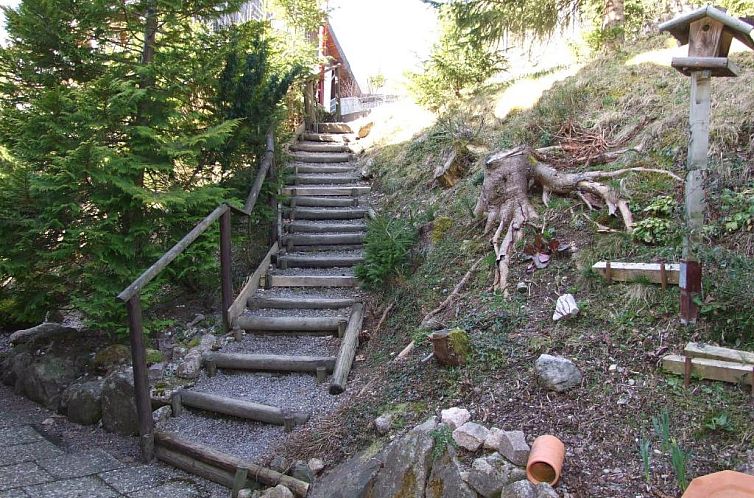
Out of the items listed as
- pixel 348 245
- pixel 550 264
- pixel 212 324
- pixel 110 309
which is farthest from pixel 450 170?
pixel 110 309

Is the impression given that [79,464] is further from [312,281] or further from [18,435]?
[312,281]

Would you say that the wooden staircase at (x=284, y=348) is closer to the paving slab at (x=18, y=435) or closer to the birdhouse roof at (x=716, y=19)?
the paving slab at (x=18, y=435)

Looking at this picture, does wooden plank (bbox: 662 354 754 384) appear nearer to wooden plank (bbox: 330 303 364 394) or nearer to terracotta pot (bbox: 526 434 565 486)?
terracotta pot (bbox: 526 434 565 486)

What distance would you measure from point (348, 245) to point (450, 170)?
5.39ft

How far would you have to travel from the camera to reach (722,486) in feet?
7.48

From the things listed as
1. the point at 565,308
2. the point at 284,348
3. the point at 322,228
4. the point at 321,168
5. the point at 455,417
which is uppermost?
the point at 321,168

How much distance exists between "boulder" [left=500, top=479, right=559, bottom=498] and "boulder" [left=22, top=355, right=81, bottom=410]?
169 inches

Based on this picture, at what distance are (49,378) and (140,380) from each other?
161 cm

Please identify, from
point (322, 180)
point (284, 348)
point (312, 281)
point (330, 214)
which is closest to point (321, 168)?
point (322, 180)

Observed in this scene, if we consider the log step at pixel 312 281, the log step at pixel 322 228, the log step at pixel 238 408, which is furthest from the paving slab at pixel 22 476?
the log step at pixel 322 228

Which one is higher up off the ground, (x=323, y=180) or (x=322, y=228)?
(x=323, y=180)

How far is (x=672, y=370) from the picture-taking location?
3111mm

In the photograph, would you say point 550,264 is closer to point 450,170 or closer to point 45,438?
point 450,170

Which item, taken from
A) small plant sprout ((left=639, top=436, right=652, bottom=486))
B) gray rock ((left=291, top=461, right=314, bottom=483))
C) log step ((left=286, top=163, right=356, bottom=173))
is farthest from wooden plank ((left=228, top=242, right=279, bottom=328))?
small plant sprout ((left=639, top=436, right=652, bottom=486))
